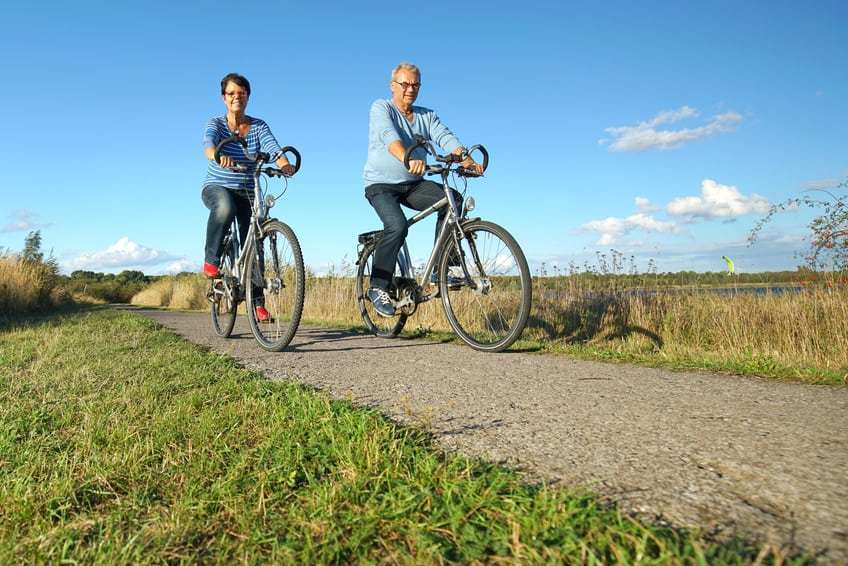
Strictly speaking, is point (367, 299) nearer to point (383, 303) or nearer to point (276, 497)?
point (383, 303)

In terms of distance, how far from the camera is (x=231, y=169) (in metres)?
5.45

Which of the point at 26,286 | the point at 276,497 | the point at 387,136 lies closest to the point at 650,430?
the point at 276,497

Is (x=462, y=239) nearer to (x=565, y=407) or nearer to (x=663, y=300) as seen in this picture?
(x=565, y=407)

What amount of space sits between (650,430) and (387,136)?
371cm

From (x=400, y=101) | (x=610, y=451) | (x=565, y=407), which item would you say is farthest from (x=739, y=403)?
(x=400, y=101)

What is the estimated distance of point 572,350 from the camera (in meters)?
4.35

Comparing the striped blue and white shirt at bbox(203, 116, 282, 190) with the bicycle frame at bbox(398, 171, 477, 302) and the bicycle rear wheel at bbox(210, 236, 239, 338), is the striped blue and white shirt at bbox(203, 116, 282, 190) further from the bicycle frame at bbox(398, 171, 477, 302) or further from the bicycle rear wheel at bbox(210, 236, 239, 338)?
the bicycle frame at bbox(398, 171, 477, 302)

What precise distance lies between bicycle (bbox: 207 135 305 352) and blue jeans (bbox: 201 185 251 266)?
3.5 inches

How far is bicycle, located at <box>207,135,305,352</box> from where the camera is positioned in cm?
470

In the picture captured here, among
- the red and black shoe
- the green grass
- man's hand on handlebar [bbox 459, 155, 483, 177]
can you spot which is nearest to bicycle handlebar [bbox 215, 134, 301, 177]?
the red and black shoe

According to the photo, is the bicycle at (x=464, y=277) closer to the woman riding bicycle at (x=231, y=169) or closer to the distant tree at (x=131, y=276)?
the woman riding bicycle at (x=231, y=169)

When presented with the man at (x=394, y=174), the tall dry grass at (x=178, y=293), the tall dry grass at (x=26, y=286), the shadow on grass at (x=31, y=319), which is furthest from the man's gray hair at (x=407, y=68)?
the tall dry grass at (x=178, y=293)

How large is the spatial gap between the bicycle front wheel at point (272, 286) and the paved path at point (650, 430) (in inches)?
38.5

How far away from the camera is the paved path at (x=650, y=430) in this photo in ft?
4.55
